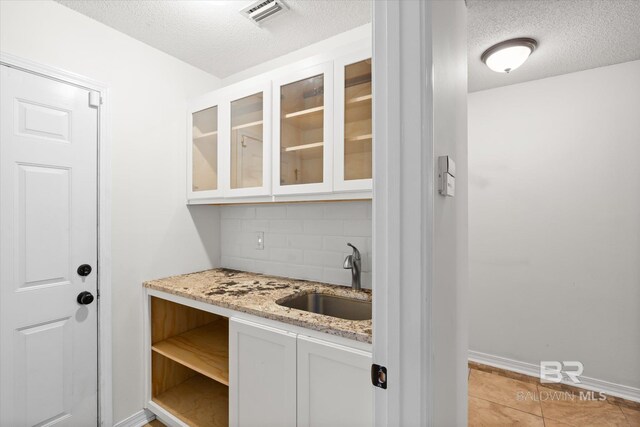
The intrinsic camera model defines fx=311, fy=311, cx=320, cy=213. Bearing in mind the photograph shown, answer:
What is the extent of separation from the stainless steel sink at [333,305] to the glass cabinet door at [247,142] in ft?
2.41

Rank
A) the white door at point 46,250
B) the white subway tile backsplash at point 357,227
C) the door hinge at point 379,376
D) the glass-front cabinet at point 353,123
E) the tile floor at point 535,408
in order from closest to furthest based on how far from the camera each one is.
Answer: the door hinge at point 379,376
the white door at point 46,250
the glass-front cabinet at point 353,123
the white subway tile backsplash at point 357,227
the tile floor at point 535,408

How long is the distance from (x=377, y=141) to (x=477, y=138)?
8.08 feet

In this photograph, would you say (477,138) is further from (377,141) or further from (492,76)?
(377,141)

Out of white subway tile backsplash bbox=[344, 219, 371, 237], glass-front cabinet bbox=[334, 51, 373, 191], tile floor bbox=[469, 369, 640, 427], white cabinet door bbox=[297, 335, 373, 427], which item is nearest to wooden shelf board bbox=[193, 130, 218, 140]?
glass-front cabinet bbox=[334, 51, 373, 191]

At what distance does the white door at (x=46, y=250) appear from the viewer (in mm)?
1453

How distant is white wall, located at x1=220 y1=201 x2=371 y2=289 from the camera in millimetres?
1934

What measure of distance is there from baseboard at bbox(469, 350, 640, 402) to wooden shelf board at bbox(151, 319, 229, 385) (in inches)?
87.7

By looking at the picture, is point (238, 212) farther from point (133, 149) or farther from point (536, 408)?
point (536, 408)

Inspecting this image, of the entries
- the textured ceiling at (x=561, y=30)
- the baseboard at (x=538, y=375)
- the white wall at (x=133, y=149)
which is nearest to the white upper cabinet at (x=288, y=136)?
the white wall at (x=133, y=149)

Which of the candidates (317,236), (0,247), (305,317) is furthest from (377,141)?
(0,247)

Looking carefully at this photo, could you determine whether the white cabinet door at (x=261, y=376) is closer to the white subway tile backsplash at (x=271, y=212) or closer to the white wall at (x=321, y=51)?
the white subway tile backsplash at (x=271, y=212)

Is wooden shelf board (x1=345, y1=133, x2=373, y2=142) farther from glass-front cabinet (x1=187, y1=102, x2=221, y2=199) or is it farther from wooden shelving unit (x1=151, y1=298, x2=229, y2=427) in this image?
wooden shelving unit (x1=151, y1=298, x2=229, y2=427)

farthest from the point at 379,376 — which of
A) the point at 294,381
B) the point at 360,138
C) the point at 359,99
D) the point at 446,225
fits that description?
the point at 359,99

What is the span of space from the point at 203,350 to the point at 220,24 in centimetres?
199
